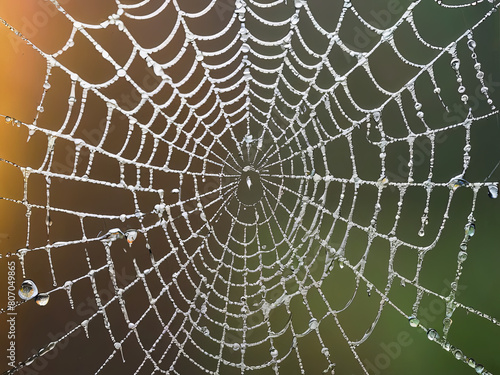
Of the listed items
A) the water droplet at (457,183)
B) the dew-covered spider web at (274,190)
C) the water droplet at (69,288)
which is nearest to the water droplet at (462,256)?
the dew-covered spider web at (274,190)

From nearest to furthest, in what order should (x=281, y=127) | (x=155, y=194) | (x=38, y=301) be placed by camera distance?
1. (x=38, y=301)
2. (x=155, y=194)
3. (x=281, y=127)

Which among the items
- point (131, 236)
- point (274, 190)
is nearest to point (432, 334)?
point (274, 190)

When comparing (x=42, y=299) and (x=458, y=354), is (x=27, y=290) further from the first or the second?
(x=458, y=354)

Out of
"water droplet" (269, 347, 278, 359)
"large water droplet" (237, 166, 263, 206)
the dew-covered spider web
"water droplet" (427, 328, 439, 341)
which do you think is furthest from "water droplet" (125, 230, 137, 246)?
"water droplet" (427, 328, 439, 341)

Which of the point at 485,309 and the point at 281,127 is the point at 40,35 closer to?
the point at 281,127

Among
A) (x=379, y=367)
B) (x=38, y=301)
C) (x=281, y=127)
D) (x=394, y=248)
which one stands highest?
(x=281, y=127)

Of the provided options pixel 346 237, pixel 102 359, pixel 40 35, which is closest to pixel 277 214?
pixel 346 237
